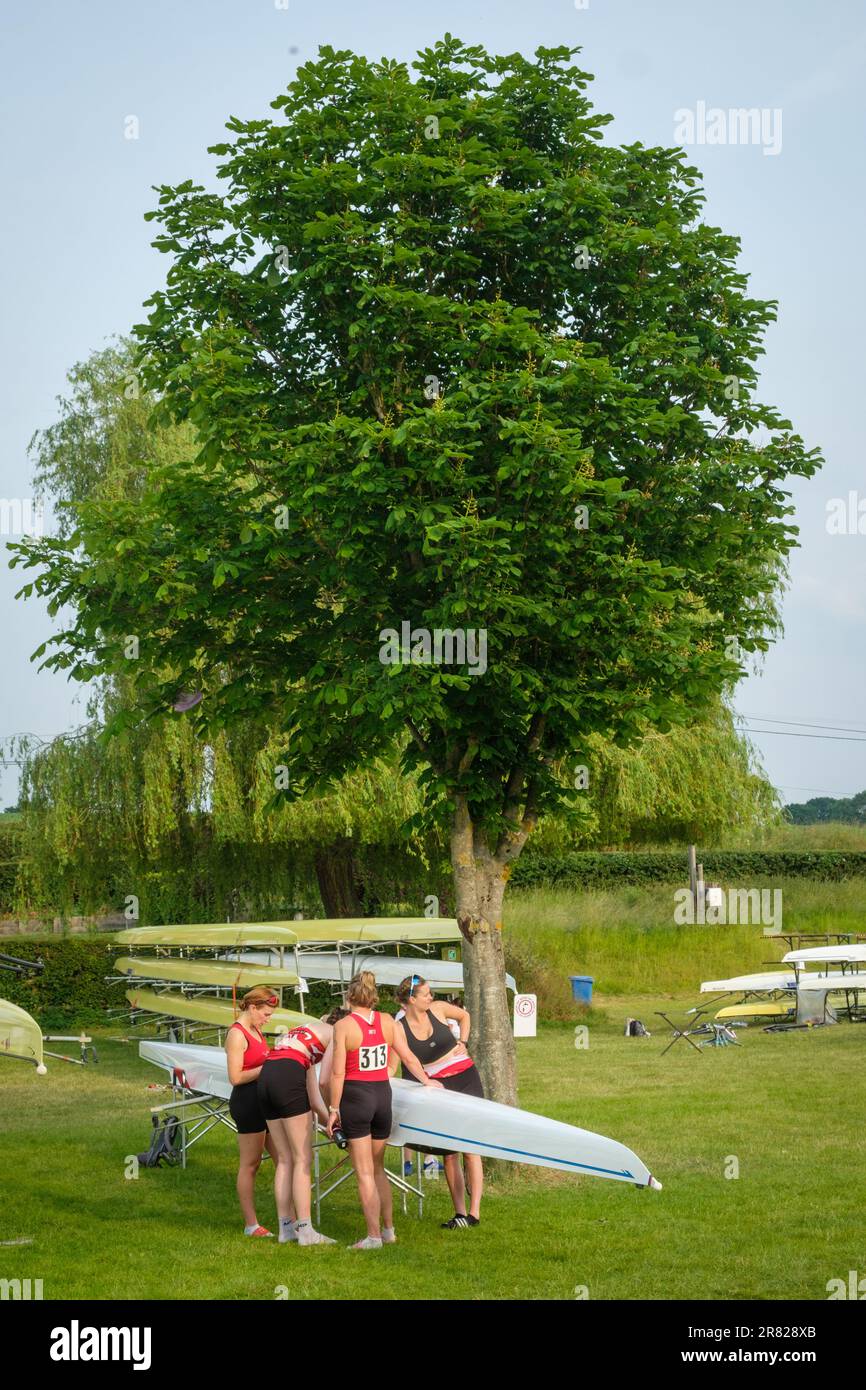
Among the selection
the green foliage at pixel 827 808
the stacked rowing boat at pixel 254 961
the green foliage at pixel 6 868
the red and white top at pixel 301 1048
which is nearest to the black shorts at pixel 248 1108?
the red and white top at pixel 301 1048

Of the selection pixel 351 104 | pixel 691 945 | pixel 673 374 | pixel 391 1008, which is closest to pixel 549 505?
pixel 673 374

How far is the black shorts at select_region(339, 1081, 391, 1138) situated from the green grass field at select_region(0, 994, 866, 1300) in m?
0.81

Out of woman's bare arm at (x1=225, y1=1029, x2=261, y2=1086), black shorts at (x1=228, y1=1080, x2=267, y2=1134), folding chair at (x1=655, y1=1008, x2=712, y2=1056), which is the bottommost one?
folding chair at (x1=655, y1=1008, x2=712, y2=1056)

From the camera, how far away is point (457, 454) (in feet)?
35.5

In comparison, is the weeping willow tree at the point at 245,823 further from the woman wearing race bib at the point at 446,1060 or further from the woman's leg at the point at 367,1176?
the woman's leg at the point at 367,1176

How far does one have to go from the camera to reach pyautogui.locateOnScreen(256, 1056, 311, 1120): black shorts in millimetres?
9828

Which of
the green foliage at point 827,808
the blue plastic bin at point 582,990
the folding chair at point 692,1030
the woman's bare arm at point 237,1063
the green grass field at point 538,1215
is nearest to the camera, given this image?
the green grass field at point 538,1215

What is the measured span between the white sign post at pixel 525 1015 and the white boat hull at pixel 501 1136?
41.7 feet

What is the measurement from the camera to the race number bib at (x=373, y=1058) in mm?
9602

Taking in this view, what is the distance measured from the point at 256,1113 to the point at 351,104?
8.13 m

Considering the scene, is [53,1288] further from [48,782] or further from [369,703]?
[48,782]

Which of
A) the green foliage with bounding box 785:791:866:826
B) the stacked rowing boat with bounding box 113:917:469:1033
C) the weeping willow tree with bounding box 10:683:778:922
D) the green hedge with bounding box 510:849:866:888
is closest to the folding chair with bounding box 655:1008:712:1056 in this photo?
the stacked rowing boat with bounding box 113:917:469:1033

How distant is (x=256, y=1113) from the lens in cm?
1015

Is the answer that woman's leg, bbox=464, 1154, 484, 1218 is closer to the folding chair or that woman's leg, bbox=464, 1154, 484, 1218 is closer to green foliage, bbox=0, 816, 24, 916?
the folding chair
